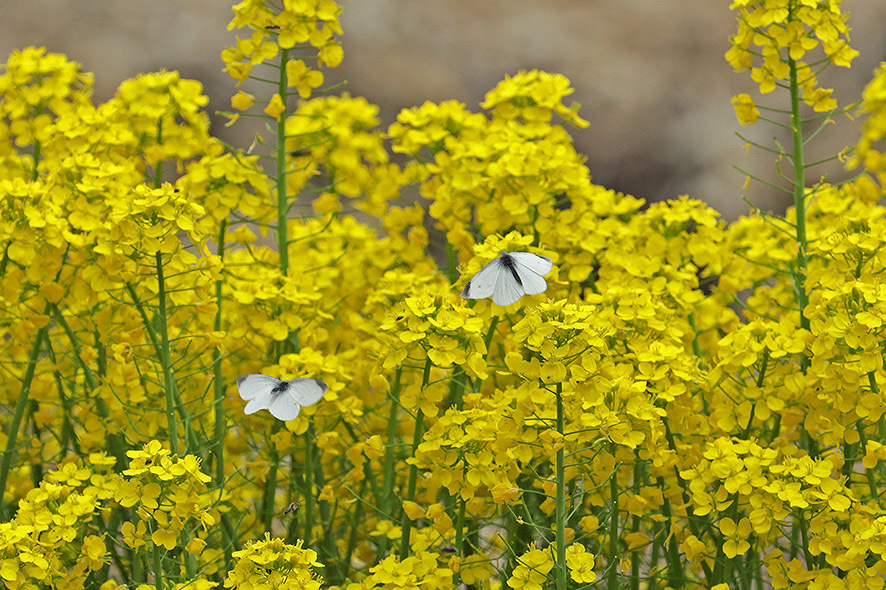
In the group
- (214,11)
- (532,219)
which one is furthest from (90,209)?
(214,11)

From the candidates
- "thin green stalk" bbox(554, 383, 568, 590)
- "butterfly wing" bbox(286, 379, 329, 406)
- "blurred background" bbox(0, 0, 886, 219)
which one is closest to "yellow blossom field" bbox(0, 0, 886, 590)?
"thin green stalk" bbox(554, 383, 568, 590)

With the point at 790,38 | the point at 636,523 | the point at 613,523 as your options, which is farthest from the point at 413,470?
the point at 790,38

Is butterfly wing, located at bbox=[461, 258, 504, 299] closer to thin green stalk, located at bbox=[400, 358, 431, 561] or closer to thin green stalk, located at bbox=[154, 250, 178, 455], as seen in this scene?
thin green stalk, located at bbox=[400, 358, 431, 561]

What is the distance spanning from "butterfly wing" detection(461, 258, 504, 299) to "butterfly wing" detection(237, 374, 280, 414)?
1.41 ft

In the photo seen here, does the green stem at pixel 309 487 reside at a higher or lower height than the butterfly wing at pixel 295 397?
lower

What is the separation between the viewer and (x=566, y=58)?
4.71 m

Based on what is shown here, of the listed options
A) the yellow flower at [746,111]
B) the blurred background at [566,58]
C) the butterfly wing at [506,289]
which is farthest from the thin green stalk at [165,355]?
the blurred background at [566,58]

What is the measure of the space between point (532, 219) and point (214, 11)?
2.88 m

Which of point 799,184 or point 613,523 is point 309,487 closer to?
point 613,523

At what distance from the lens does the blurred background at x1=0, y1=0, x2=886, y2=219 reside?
15.0 ft

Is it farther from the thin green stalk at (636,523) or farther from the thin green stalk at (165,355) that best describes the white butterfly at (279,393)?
the thin green stalk at (636,523)

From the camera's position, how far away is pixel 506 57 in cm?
475

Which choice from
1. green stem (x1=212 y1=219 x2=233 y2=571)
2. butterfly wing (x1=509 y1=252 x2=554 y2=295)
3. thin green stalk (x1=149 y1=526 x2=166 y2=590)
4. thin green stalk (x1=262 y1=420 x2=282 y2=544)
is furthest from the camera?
thin green stalk (x1=262 y1=420 x2=282 y2=544)

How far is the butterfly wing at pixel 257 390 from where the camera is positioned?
6.37 feet
